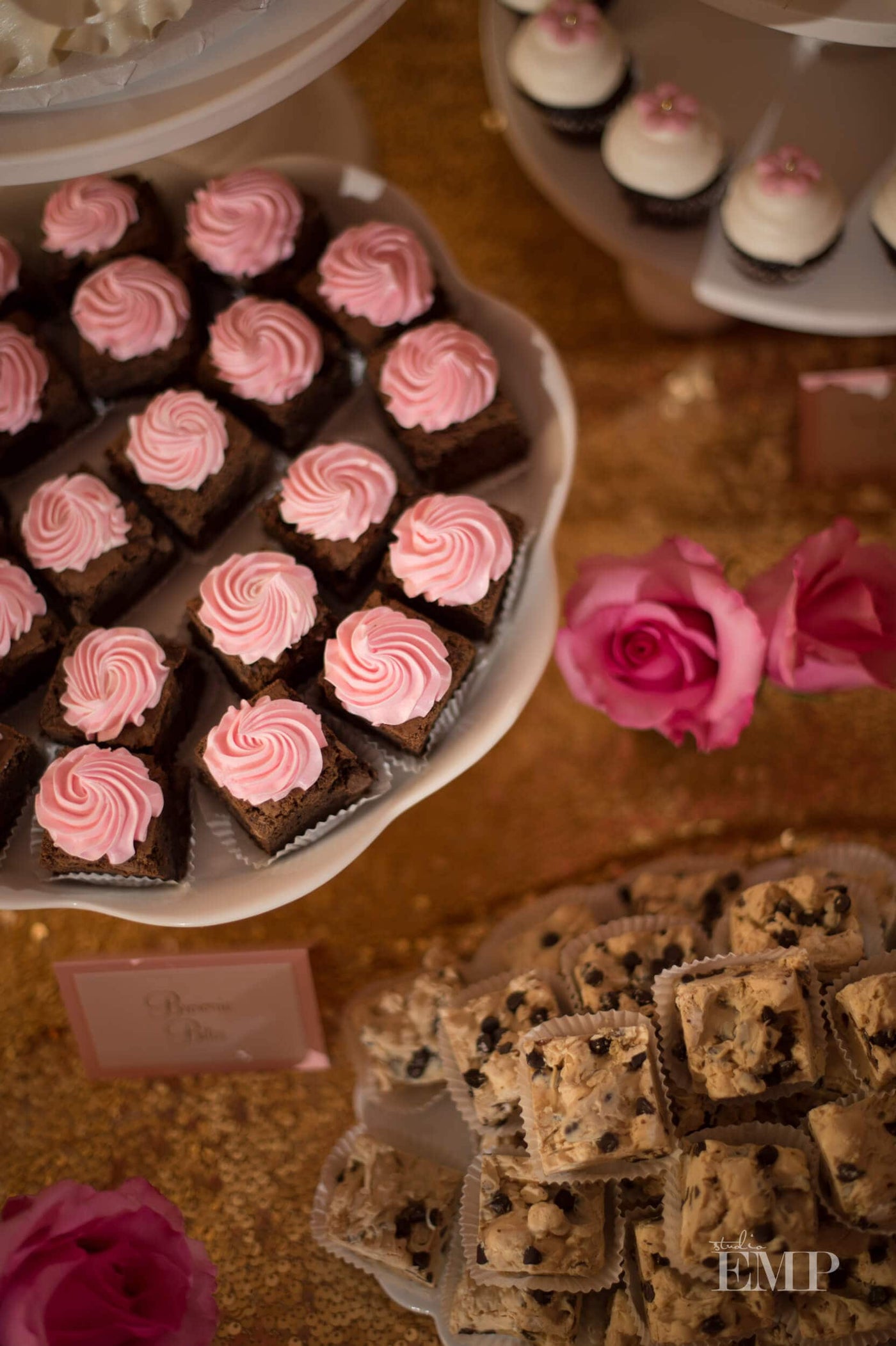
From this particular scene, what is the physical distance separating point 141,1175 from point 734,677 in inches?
49.0

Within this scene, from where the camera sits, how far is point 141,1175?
1.92 meters

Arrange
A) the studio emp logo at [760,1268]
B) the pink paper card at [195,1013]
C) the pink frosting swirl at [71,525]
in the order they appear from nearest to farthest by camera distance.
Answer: the studio emp logo at [760,1268], the pink paper card at [195,1013], the pink frosting swirl at [71,525]

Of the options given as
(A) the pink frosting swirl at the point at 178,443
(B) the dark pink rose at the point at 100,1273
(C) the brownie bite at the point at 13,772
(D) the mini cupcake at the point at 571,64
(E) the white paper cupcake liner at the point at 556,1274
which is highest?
(D) the mini cupcake at the point at 571,64

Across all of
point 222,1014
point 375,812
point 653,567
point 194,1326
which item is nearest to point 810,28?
point 653,567

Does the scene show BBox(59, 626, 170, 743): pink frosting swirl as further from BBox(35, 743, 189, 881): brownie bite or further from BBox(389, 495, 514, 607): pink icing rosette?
BBox(389, 495, 514, 607): pink icing rosette

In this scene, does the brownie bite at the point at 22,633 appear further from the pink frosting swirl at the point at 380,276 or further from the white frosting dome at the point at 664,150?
the white frosting dome at the point at 664,150

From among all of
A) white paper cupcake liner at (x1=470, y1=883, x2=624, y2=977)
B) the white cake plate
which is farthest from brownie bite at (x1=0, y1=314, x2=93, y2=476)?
white paper cupcake liner at (x1=470, y1=883, x2=624, y2=977)

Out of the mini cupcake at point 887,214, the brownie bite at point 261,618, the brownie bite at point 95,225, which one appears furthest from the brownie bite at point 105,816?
the mini cupcake at point 887,214

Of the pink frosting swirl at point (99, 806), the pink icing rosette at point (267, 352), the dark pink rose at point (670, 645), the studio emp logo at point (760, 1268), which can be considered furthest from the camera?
the pink icing rosette at point (267, 352)

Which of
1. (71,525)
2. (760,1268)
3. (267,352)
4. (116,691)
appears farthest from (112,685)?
(760,1268)

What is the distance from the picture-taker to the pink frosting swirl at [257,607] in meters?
1.89

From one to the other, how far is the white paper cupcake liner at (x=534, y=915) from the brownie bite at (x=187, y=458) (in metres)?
0.87

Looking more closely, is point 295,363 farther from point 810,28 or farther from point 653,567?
A: point 810,28

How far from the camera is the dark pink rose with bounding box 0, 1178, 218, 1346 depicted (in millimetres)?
1380
